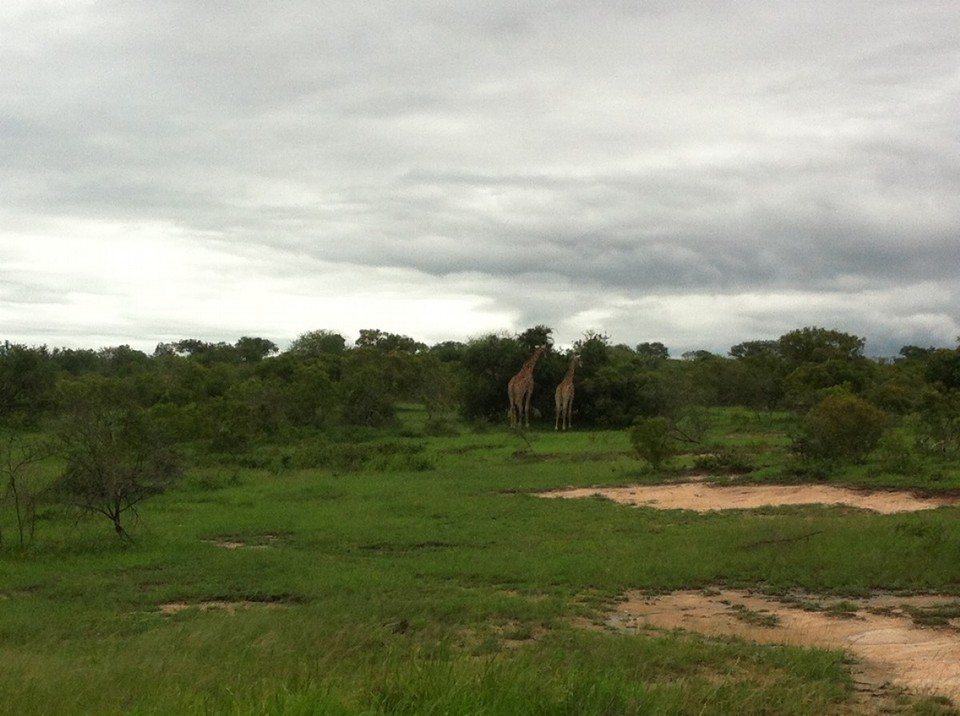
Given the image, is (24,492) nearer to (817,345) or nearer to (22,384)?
(22,384)

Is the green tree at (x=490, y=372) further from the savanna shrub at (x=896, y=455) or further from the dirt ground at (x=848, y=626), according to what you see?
the dirt ground at (x=848, y=626)

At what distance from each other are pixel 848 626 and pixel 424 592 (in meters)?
5.05

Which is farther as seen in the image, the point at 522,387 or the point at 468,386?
the point at 468,386

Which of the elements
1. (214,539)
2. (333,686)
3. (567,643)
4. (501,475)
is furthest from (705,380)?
(333,686)

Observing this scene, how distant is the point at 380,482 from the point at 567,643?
17004mm

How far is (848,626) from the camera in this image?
10297mm

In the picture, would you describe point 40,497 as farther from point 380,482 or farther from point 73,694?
point 73,694

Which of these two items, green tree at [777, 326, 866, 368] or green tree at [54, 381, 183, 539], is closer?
green tree at [54, 381, 183, 539]

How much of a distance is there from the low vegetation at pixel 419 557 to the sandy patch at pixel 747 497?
83 cm

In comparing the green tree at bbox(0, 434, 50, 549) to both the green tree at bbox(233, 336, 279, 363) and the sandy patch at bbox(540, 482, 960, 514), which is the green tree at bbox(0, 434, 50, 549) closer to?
the sandy patch at bbox(540, 482, 960, 514)

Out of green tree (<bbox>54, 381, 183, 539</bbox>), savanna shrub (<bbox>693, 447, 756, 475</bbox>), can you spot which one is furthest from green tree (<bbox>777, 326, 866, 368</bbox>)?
green tree (<bbox>54, 381, 183, 539</bbox>)

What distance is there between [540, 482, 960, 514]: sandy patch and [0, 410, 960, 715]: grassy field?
3.41ft

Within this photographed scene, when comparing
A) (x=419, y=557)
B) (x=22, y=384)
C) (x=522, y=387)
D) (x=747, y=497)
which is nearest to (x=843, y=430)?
(x=747, y=497)

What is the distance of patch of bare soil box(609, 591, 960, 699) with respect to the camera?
26.7ft
